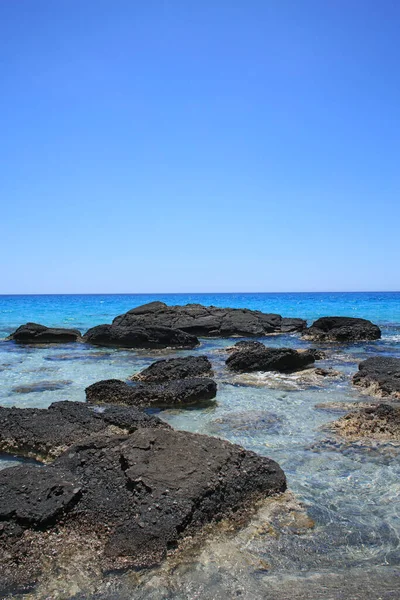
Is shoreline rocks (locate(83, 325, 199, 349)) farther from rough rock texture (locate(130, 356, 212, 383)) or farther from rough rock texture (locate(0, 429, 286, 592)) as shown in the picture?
rough rock texture (locate(0, 429, 286, 592))

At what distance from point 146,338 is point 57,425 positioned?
47.8ft

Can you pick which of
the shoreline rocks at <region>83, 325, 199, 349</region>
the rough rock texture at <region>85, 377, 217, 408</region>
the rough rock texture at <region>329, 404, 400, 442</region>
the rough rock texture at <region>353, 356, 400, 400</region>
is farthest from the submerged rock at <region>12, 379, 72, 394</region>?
the shoreline rocks at <region>83, 325, 199, 349</region>

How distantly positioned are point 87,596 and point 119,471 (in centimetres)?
162

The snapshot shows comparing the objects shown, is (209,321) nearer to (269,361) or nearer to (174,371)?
(269,361)

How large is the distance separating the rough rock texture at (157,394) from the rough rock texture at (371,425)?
2977 mm

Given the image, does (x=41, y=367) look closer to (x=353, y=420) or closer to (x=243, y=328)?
(x=353, y=420)

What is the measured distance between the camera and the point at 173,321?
27438 millimetres

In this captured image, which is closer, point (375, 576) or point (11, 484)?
point (375, 576)

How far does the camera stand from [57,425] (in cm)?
740

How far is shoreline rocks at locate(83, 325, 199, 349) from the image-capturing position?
71.5 feet

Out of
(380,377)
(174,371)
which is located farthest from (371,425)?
(174,371)

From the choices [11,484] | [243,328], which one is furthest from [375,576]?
[243,328]

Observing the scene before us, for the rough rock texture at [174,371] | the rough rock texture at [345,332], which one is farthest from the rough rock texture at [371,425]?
the rough rock texture at [345,332]

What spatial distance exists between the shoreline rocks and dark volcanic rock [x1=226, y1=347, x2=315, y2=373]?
762cm
